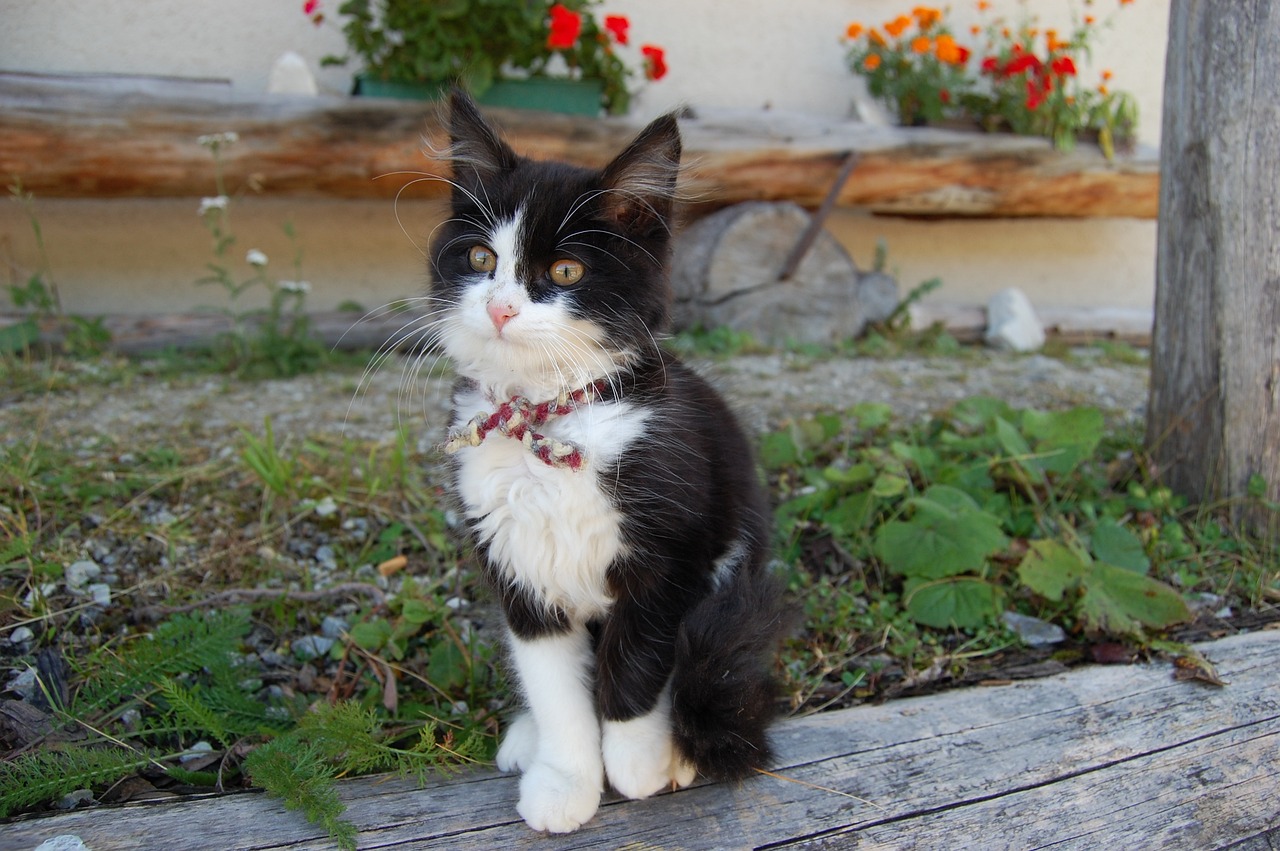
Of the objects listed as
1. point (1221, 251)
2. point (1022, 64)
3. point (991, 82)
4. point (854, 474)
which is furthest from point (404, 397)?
point (991, 82)

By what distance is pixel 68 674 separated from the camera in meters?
1.80

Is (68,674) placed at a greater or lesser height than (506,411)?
lesser

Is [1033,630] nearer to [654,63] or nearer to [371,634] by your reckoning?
[371,634]

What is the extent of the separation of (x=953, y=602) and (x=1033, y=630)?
0.20 meters

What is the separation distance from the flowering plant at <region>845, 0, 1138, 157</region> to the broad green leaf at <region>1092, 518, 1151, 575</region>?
328 centimetres

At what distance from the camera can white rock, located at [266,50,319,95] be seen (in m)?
3.98

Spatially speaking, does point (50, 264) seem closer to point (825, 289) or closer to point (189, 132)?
point (189, 132)

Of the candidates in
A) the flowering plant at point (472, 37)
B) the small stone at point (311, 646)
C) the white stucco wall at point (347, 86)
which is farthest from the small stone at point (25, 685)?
the flowering plant at point (472, 37)

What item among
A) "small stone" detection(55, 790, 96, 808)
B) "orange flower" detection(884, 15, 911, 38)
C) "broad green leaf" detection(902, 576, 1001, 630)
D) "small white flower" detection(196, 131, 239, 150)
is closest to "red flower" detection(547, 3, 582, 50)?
"small white flower" detection(196, 131, 239, 150)

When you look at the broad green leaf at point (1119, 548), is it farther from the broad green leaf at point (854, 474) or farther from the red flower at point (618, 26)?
the red flower at point (618, 26)

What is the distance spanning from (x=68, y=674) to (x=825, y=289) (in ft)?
12.9

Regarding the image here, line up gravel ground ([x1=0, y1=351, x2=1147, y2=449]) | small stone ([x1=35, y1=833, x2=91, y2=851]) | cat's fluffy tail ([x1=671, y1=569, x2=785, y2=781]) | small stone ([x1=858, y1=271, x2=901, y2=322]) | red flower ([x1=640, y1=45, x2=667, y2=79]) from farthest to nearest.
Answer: small stone ([x1=858, y1=271, x2=901, y2=322])
red flower ([x1=640, y1=45, x2=667, y2=79])
gravel ground ([x1=0, y1=351, x2=1147, y2=449])
cat's fluffy tail ([x1=671, y1=569, x2=785, y2=781])
small stone ([x1=35, y1=833, x2=91, y2=851])

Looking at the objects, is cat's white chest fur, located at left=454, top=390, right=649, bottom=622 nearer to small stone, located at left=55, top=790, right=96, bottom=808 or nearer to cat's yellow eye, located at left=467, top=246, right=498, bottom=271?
cat's yellow eye, located at left=467, top=246, right=498, bottom=271

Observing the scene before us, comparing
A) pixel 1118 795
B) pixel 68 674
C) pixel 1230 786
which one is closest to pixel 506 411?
pixel 68 674
